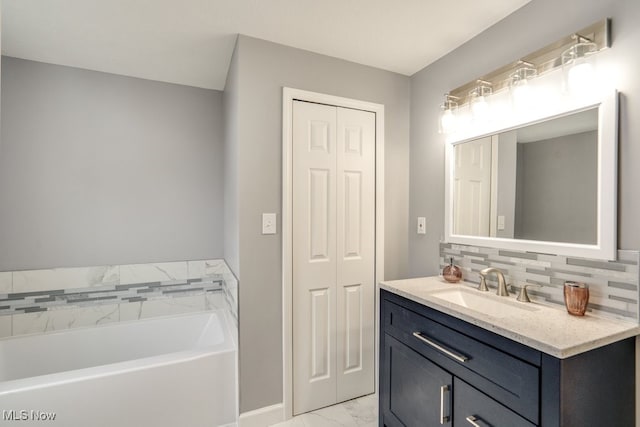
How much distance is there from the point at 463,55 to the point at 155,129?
2356 mm

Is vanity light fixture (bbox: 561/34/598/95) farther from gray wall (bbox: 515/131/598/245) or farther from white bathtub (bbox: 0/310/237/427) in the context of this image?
white bathtub (bbox: 0/310/237/427)

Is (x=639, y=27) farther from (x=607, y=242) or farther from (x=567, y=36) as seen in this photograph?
(x=607, y=242)

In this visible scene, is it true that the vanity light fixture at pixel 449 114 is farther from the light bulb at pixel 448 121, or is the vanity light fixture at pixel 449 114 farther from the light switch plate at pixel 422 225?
the light switch plate at pixel 422 225

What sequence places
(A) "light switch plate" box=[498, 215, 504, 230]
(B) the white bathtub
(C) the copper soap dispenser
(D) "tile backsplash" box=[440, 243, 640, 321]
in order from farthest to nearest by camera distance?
(C) the copper soap dispenser → (A) "light switch plate" box=[498, 215, 504, 230] → (B) the white bathtub → (D) "tile backsplash" box=[440, 243, 640, 321]

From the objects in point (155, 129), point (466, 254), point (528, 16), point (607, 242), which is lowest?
point (466, 254)

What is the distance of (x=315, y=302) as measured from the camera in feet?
6.51

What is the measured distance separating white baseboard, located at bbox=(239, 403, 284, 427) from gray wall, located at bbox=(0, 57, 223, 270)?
1.29 m

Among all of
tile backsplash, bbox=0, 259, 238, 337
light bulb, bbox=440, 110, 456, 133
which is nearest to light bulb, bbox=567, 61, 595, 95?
light bulb, bbox=440, 110, 456, 133

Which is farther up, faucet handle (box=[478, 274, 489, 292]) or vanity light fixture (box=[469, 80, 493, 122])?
vanity light fixture (box=[469, 80, 493, 122])

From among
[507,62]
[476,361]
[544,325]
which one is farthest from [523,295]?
[507,62]

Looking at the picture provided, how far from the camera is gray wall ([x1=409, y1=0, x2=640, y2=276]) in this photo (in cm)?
112

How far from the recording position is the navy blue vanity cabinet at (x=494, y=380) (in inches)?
35.7

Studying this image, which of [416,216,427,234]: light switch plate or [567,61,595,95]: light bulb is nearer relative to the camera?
[567,61,595,95]: light bulb

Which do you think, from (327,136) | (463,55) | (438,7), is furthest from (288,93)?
(463,55)
